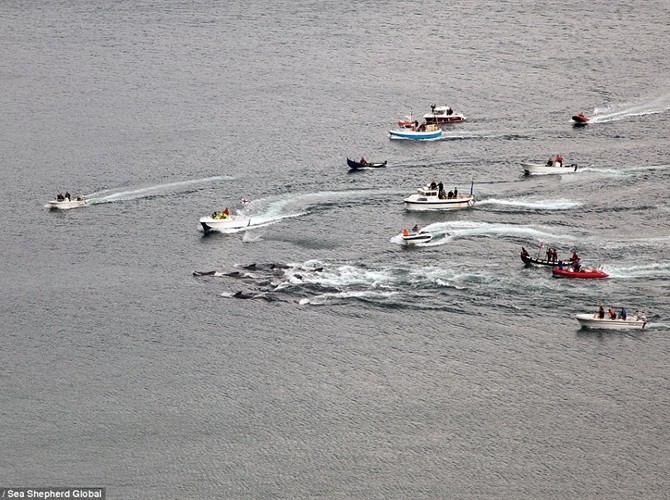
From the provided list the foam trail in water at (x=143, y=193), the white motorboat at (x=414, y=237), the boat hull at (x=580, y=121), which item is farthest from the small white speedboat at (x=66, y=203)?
the boat hull at (x=580, y=121)

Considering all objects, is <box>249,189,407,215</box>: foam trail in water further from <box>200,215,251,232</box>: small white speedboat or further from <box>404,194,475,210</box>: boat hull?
<box>404,194,475,210</box>: boat hull

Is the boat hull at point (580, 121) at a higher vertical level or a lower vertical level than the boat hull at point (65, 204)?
higher

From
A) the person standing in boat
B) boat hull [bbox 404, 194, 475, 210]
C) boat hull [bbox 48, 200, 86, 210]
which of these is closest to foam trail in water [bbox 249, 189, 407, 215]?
boat hull [bbox 404, 194, 475, 210]

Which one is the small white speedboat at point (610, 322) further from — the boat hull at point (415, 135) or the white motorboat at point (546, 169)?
the boat hull at point (415, 135)

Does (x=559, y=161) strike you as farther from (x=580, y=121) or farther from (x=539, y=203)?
(x=580, y=121)

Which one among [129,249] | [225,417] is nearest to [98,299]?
[129,249]

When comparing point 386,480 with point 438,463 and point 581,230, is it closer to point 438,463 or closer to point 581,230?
point 438,463
